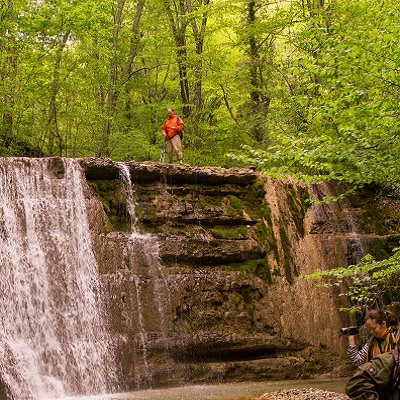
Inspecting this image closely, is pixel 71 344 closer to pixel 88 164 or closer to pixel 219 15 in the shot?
pixel 88 164

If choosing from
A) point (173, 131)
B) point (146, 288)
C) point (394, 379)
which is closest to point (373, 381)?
point (394, 379)

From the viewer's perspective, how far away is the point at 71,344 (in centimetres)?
1082

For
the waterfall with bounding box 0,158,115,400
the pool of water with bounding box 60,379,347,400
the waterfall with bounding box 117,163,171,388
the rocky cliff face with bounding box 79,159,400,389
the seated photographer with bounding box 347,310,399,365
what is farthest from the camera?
the rocky cliff face with bounding box 79,159,400,389

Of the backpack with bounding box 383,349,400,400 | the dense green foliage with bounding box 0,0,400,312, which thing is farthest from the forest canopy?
the backpack with bounding box 383,349,400,400

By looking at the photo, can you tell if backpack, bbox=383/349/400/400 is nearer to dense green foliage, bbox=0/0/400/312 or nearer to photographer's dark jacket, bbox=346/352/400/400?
photographer's dark jacket, bbox=346/352/400/400

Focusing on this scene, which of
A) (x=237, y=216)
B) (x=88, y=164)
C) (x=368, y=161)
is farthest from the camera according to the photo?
(x=237, y=216)

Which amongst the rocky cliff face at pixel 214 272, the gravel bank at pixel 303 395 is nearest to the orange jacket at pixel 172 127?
the rocky cliff face at pixel 214 272

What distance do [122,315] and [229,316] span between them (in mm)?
2545

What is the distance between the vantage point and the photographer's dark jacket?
3.59 m

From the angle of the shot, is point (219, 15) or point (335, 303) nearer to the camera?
point (335, 303)

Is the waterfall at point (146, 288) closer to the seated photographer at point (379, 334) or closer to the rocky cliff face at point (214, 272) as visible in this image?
the rocky cliff face at point (214, 272)

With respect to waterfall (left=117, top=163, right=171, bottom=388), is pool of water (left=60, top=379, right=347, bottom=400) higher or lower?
lower

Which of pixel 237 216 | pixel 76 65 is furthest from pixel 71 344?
pixel 76 65

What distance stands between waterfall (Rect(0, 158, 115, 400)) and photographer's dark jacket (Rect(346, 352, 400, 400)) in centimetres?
750
